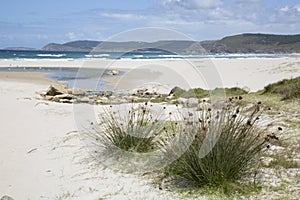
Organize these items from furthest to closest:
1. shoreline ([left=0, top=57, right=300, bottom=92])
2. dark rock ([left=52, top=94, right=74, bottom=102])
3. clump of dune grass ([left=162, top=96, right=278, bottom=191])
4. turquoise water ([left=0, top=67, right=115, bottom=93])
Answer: turquoise water ([left=0, top=67, right=115, bottom=93]) → shoreline ([left=0, top=57, right=300, bottom=92]) → dark rock ([left=52, top=94, right=74, bottom=102]) → clump of dune grass ([left=162, top=96, right=278, bottom=191])

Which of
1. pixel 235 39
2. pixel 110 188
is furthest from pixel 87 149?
pixel 235 39

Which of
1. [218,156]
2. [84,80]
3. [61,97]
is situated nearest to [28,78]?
[84,80]

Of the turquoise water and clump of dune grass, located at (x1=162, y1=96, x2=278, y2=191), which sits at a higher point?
clump of dune grass, located at (x1=162, y1=96, x2=278, y2=191)

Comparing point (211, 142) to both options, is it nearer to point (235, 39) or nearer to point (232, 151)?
point (232, 151)

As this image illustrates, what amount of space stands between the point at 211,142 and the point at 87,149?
2463 mm

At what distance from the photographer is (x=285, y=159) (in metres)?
4.93

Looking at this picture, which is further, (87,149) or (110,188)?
(87,149)

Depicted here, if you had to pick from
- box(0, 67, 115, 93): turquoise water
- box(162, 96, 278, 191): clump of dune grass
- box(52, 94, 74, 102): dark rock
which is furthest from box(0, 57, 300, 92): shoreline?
box(52, 94, 74, 102): dark rock

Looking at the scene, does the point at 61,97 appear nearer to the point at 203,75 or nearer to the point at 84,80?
the point at 203,75

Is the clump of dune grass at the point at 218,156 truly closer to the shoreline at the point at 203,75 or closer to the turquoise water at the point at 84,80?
the shoreline at the point at 203,75

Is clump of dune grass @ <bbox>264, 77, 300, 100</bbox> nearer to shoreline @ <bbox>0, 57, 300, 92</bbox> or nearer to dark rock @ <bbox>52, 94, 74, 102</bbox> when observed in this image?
shoreline @ <bbox>0, 57, 300, 92</bbox>

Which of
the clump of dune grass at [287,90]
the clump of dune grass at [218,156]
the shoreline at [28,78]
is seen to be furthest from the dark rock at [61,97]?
the clump of dune grass at [218,156]

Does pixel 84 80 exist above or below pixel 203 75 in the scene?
below

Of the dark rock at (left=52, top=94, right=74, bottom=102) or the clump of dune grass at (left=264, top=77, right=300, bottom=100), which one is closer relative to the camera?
the clump of dune grass at (left=264, top=77, right=300, bottom=100)
